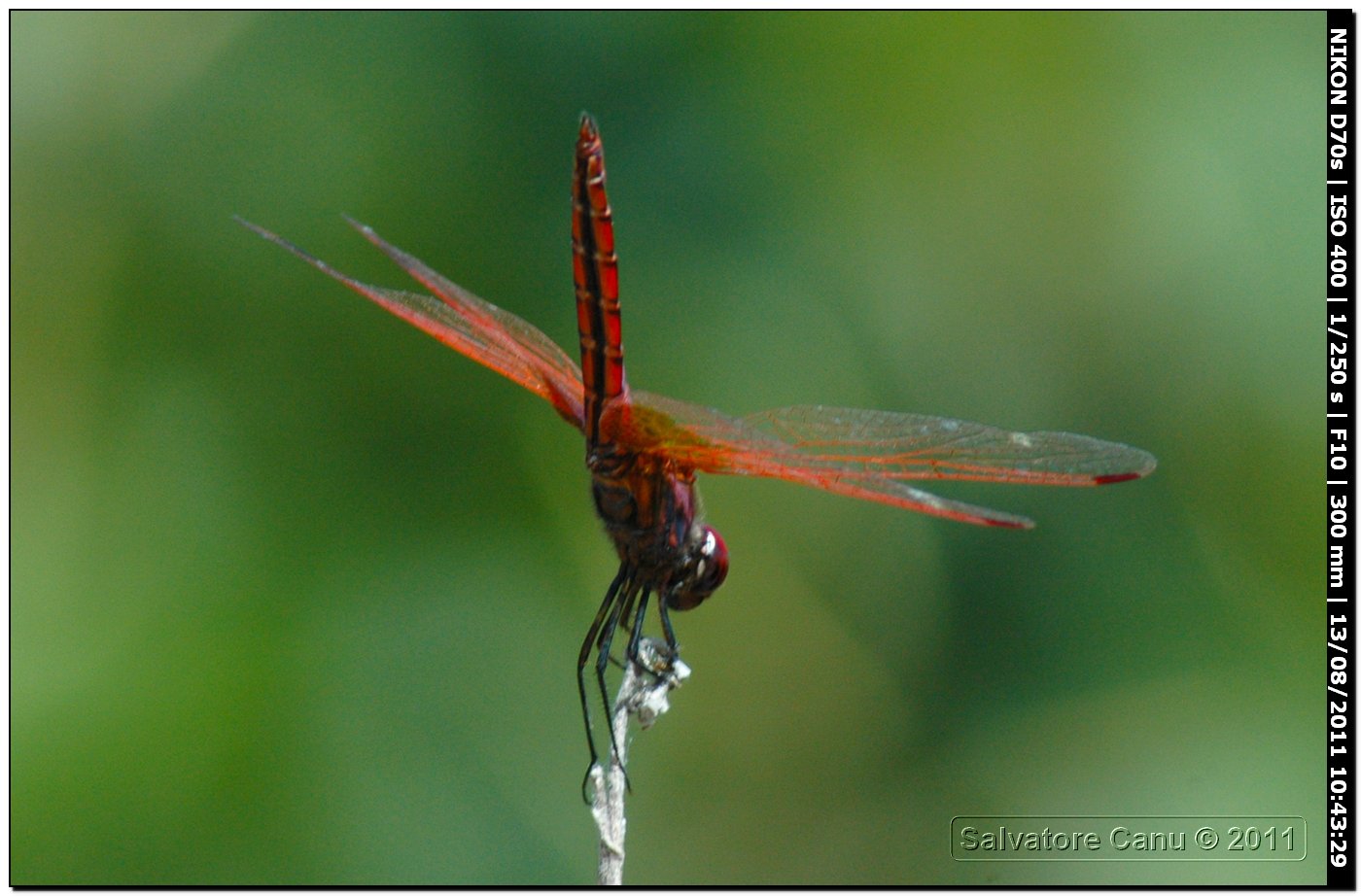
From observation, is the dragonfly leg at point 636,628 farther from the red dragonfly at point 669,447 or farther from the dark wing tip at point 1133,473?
the dark wing tip at point 1133,473

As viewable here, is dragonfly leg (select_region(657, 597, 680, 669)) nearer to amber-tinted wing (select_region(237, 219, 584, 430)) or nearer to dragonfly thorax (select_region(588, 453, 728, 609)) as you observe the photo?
dragonfly thorax (select_region(588, 453, 728, 609))

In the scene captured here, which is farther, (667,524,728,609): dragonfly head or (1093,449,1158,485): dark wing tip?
(667,524,728,609): dragonfly head

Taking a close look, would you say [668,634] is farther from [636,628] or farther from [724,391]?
[724,391]

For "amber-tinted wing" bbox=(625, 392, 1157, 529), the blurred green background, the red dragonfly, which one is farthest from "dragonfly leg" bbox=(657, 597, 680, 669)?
the blurred green background

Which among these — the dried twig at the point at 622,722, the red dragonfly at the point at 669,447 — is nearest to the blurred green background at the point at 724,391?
the red dragonfly at the point at 669,447

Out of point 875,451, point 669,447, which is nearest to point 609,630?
point 669,447

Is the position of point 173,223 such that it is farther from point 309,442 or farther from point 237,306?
point 309,442

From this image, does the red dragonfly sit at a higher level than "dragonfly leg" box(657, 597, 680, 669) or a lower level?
higher
